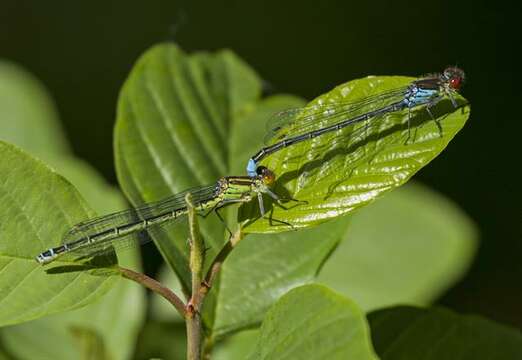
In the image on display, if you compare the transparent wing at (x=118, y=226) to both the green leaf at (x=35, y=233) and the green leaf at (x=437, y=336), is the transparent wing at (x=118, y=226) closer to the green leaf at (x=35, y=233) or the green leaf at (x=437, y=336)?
the green leaf at (x=35, y=233)

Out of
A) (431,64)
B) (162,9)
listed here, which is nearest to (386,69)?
(431,64)

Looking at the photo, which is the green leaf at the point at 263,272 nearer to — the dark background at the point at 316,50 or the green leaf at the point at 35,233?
the green leaf at the point at 35,233

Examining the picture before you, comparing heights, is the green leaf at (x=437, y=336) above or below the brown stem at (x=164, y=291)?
below

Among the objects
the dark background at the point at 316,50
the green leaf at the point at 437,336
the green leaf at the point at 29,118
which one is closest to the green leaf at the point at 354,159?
the green leaf at the point at 437,336

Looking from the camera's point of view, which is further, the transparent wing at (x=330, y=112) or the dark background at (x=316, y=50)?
the dark background at (x=316, y=50)

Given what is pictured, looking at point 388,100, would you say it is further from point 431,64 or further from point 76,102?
point 76,102

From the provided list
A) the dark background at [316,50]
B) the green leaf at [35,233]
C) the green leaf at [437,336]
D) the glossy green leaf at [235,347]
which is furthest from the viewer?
the dark background at [316,50]

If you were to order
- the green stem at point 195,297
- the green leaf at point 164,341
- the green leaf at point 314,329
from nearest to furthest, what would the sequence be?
the green leaf at point 314,329, the green stem at point 195,297, the green leaf at point 164,341

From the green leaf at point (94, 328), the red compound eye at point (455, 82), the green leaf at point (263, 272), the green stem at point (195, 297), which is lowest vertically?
the green leaf at point (94, 328)
